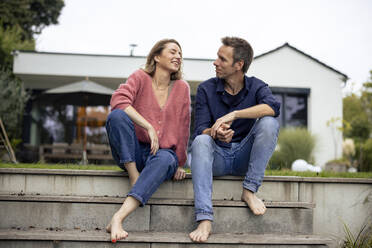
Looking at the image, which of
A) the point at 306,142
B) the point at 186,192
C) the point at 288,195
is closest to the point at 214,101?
the point at 186,192

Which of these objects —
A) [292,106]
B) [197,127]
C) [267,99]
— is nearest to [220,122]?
[197,127]

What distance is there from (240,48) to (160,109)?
702 mm

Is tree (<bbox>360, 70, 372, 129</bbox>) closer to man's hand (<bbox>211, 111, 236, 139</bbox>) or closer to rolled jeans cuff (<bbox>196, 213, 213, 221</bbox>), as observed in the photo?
man's hand (<bbox>211, 111, 236, 139</bbox>)

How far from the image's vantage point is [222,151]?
2.41 metres

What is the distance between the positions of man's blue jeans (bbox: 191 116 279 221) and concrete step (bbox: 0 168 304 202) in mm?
131

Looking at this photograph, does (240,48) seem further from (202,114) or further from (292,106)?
(292,106)

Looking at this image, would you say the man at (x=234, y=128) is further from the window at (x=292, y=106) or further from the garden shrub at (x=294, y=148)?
the window at (x=292, y=106)

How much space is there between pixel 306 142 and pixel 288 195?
16.6 ft

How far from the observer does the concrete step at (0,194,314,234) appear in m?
2.20

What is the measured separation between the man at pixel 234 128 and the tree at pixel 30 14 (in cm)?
1686

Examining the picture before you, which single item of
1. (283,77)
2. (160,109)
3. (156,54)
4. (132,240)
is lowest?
(132,240)

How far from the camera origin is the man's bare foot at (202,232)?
6.34ft

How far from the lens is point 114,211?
2219mm

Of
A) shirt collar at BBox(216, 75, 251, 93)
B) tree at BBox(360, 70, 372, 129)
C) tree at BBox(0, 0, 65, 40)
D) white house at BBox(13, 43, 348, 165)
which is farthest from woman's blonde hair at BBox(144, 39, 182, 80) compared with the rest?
tree at BBox(360, 70, 372, 129)
